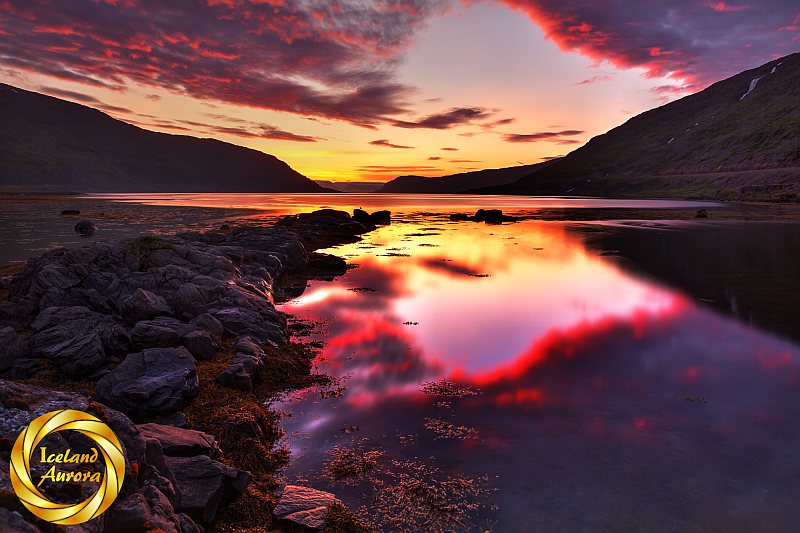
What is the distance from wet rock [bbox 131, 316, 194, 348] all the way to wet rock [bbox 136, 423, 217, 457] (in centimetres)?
526

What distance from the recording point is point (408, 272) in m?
30.5

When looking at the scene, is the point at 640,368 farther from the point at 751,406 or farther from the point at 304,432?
the point at 304,432

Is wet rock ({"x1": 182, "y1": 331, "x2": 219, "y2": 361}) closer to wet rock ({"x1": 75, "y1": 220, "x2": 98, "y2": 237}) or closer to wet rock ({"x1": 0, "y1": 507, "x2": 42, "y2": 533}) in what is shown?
wet rock ({"x1": 0, "y1": 507, "x2": 42, "y2": 533})

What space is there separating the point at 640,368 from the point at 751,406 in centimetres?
300

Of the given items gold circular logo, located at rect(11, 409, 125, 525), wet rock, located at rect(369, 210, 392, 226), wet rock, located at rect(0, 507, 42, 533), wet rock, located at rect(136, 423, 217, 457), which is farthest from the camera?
wet rock, located at rect(369, 210, 392, 226)

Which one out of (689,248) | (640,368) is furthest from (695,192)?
(640,368)

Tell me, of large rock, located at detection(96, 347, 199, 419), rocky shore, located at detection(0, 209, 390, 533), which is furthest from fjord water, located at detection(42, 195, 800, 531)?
large rock, located at detection(96, 347, 199, 419)

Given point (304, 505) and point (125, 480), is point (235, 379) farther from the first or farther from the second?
point (125, 480)

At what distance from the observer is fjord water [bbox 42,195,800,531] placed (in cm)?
763

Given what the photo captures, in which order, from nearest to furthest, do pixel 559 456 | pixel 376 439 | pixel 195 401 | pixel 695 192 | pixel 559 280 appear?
pixel 559 456, pixel 376 439, pixel 195 401, pixel 559 280, pixel 695 192

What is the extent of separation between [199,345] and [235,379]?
221 cm

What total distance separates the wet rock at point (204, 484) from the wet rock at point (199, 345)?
611 centimetres

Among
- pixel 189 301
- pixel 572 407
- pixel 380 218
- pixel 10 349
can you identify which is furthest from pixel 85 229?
pixel 572 407

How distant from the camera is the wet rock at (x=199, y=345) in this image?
1288cm
